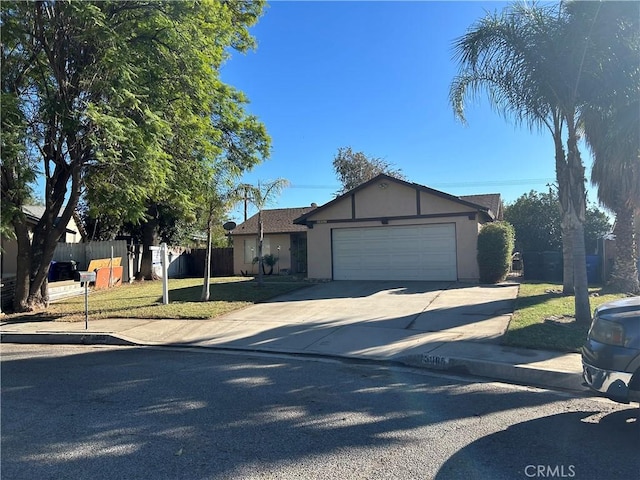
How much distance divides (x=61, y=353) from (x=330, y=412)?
243 inches

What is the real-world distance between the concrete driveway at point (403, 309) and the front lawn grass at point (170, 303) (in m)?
0.73

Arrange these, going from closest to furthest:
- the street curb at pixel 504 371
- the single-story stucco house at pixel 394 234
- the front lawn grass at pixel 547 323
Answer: the street curb at pixel 504 371, the front lawn grass at pixel 547 323, the single-story stucco house at pixel 394 234

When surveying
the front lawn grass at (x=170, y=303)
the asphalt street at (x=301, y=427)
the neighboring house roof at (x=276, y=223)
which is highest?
the neighboring house roof at (x=276, y=223)

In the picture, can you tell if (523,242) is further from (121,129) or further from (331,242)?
(121,129)

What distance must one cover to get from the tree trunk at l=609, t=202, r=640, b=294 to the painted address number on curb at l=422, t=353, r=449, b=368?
988cm

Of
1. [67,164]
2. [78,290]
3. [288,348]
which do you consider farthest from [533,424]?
[78,290]

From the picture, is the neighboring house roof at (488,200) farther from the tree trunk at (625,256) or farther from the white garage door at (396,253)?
the tree trunk at (625,256)

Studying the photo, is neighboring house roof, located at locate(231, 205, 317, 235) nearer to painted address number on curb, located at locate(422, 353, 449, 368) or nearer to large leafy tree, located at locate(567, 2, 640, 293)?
large leafy tree, located at locate(567, 2, 640, 293)

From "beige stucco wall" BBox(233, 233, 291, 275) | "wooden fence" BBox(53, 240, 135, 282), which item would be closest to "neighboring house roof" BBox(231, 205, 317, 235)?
"beige stucco wall" BBox(233, 233, 291, 275)

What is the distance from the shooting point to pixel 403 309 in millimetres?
11883

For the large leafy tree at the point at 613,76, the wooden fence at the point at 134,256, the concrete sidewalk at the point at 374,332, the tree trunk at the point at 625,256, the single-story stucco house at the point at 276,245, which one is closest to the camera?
→ the concrete sidewalk at the point at 374,332

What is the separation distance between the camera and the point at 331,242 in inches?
766

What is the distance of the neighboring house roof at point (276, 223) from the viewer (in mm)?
26156

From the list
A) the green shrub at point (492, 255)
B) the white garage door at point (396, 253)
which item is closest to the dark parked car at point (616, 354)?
the green shrub at point (492, 255)
